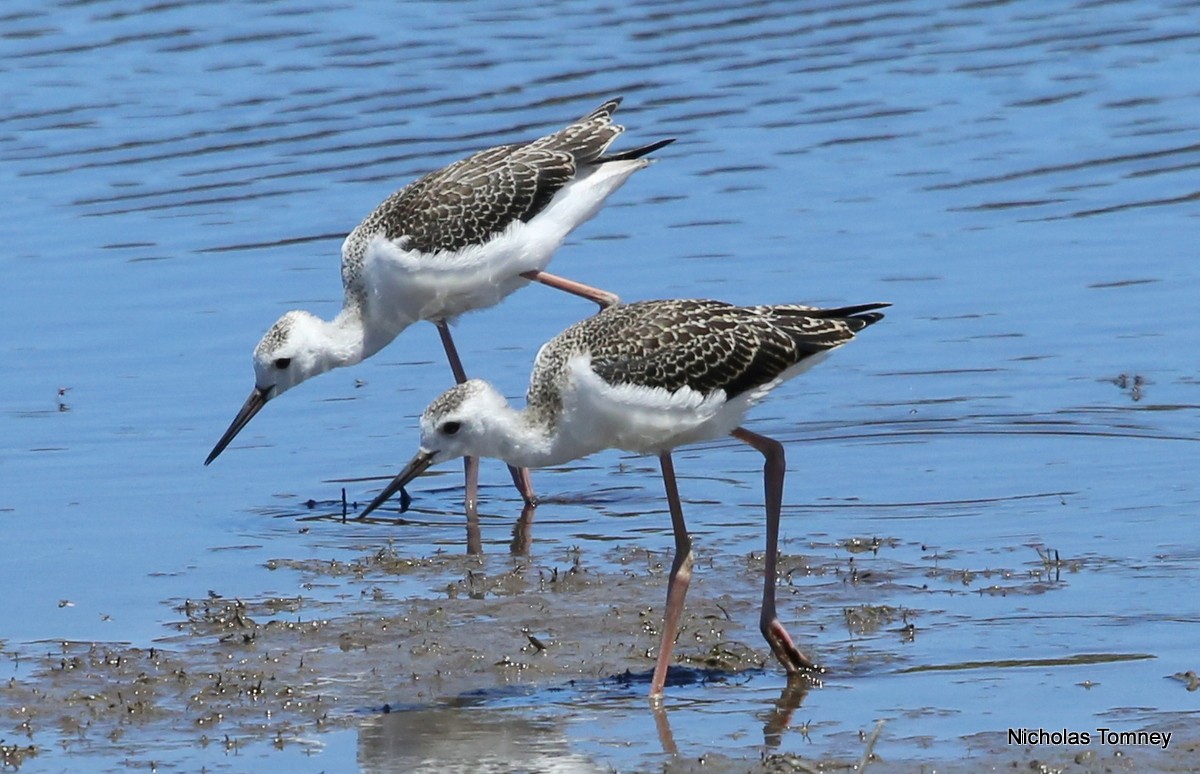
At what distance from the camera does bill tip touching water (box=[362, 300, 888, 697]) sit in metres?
8.82

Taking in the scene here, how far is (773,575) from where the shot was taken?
900 cm

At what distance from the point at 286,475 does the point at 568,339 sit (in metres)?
3.49

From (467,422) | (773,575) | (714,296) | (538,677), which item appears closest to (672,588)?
(773,575)

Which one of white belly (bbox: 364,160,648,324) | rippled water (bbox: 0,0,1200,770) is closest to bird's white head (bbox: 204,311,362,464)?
white belly (bbox: 364,160,648,324)

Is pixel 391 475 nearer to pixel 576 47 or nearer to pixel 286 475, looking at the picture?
pixel 286 475

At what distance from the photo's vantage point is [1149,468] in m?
11.3

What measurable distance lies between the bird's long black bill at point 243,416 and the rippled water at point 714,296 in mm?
255

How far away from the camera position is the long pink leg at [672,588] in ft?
28.4

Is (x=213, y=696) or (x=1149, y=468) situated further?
(x=1149, y=468)

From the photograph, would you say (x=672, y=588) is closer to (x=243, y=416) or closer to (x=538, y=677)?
(x=538, y=677)

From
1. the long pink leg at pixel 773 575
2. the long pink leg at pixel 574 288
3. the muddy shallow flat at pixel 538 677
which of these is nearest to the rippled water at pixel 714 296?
the muddy shallow flat at pixel 538 677

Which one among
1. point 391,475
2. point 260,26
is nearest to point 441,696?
point 391,475

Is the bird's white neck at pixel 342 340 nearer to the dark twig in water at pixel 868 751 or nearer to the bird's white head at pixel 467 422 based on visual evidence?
the bird's white head at pixel 467 422

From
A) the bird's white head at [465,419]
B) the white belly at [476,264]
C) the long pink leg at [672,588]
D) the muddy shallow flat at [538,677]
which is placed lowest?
the muddy shallow flat at [538,677]
